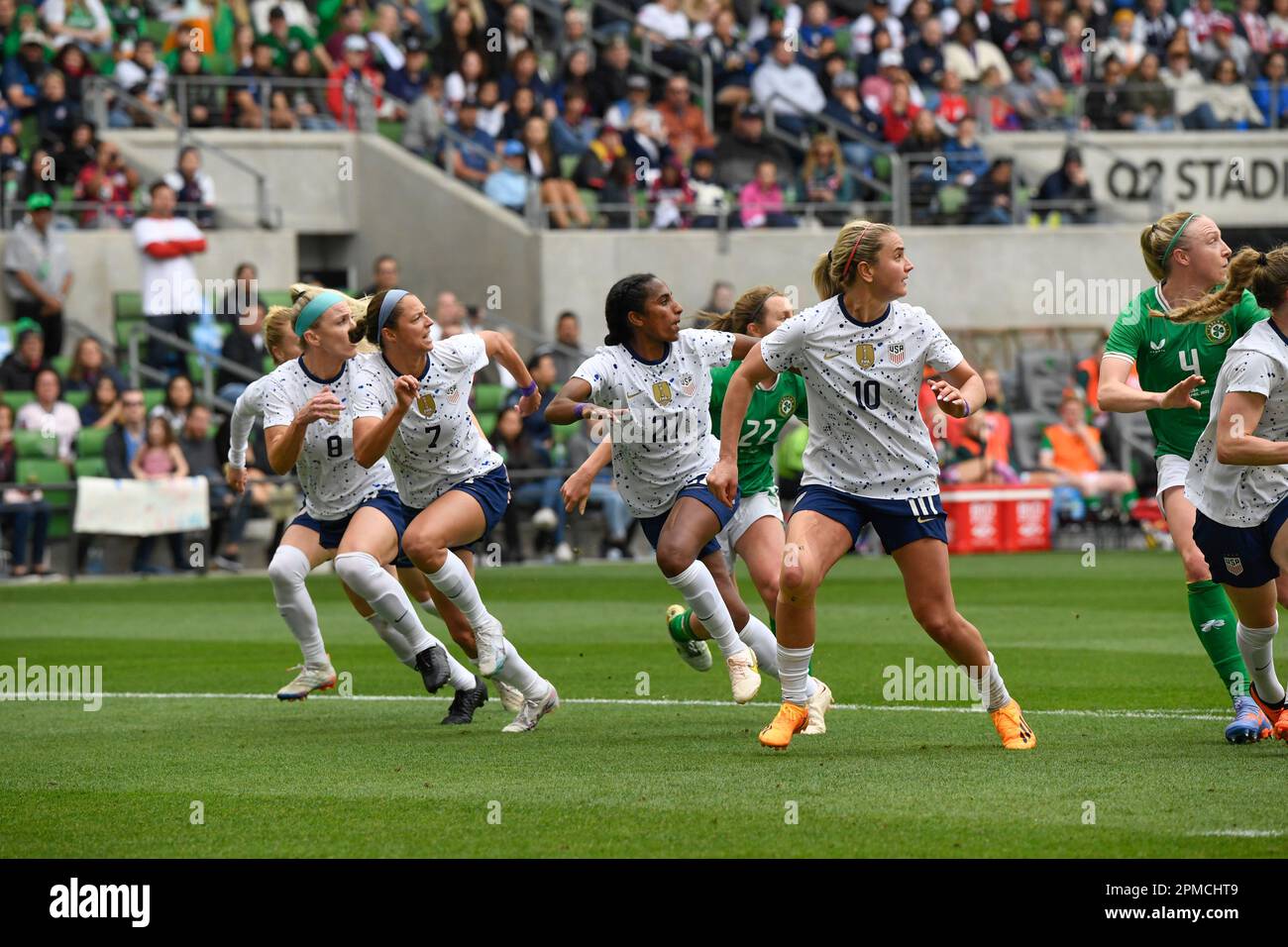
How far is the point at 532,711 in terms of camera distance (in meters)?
9.84

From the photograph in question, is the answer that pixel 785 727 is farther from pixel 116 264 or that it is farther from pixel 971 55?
pixel 971 55

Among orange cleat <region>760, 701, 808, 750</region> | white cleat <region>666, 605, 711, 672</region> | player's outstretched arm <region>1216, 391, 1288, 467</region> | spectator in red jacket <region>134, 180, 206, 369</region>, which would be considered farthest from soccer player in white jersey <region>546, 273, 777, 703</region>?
spectator in red jacket <region>134, 180, 206, 369</region>

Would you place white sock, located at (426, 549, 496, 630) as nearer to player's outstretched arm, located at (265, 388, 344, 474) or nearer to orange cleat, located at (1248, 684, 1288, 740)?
player's outstretched arm, located at (265, 388, 344, 474)

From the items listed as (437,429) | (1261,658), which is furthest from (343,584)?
(1261,658)

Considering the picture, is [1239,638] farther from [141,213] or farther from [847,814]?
[141,213]

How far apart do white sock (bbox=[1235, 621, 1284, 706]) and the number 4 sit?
118 cm

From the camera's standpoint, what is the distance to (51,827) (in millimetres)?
7383

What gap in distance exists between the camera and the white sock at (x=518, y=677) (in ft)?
31.9

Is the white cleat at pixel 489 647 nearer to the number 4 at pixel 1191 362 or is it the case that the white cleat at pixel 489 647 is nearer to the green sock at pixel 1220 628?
the green sock at pixel 1220 628

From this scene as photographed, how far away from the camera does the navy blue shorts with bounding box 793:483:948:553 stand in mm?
8719

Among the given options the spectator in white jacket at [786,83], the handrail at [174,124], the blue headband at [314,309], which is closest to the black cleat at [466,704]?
the blue headband at [314,309]

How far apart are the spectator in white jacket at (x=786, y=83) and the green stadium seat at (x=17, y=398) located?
11.0 m
